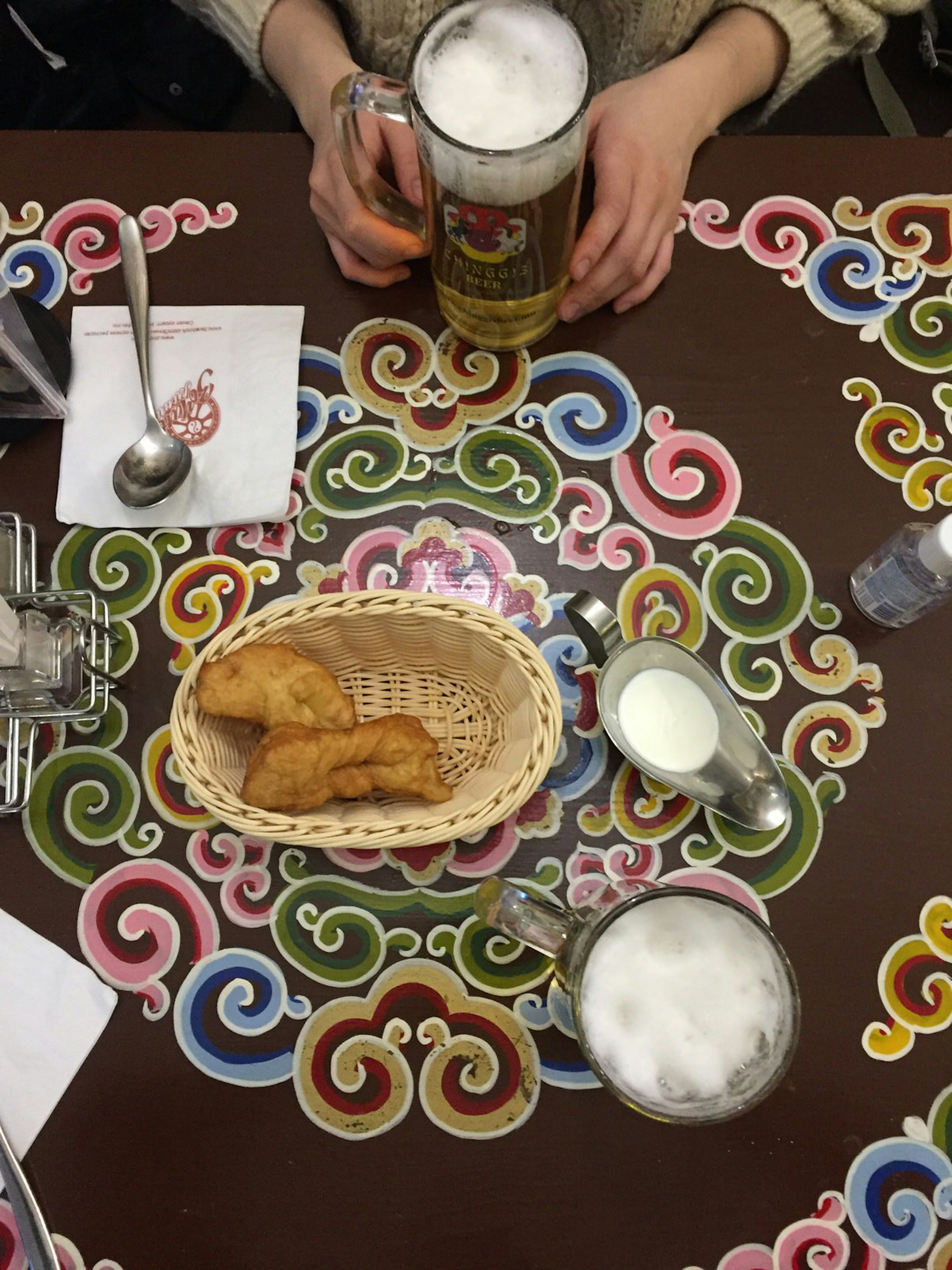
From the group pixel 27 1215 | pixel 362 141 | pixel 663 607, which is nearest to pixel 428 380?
pixel 362 141

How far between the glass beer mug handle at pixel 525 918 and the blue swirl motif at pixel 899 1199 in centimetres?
29

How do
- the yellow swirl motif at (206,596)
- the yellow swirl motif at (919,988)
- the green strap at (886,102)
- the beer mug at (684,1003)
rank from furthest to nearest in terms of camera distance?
the green strap at (886,102), the yellow swirl motif at (206,596), the yellow swirl motif at (919,988), the beer mug at (684,1003)

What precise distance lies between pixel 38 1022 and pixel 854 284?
99cm

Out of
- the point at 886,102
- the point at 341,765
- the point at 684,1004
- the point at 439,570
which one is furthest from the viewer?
the point at 886,102

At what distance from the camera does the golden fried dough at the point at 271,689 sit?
0.65 m

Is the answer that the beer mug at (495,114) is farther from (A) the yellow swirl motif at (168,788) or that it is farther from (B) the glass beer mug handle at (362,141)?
(A) the yellow swirl motif at (168,788)

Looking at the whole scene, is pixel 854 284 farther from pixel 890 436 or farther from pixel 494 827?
pixel 494 827

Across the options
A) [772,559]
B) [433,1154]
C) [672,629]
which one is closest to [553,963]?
[433,1154]

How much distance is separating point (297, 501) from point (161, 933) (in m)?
0.40

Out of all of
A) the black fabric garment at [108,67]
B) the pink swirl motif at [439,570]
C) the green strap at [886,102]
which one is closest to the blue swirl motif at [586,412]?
the pink swirl motif at [439,570]

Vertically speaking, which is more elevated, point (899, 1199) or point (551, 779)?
point (551, 779)

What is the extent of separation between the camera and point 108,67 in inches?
46.0

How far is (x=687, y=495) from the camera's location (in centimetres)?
79

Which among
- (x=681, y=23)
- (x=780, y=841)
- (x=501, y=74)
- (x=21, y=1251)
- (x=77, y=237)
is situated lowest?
(x=21, y=1251)
